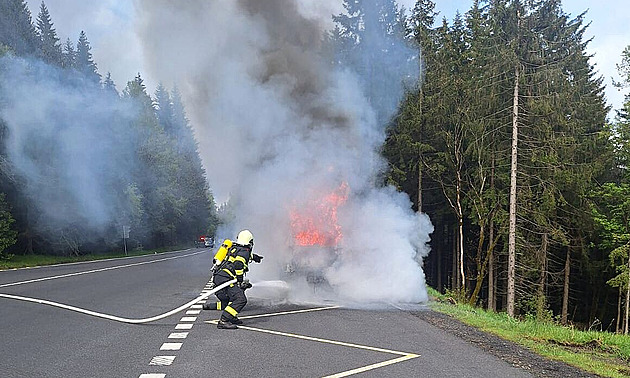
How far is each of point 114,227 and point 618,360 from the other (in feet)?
132

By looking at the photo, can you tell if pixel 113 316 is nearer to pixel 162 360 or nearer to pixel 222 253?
pixel 222 253

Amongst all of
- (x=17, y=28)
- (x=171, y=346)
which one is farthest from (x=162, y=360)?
(x=17, y=28)

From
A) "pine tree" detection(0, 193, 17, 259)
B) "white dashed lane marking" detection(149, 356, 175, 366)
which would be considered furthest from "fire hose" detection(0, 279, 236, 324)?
"pine tree" detection(0, 193, 17, 259)

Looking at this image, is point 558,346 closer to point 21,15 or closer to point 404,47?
point 404,47

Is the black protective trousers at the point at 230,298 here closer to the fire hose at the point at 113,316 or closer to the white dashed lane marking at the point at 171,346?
the fire hose at the point at 113,316

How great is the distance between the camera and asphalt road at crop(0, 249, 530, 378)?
22.5 ft

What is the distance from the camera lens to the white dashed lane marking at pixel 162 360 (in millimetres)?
7117

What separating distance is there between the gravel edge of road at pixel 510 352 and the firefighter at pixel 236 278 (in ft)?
12.4

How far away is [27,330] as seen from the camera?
366 inches

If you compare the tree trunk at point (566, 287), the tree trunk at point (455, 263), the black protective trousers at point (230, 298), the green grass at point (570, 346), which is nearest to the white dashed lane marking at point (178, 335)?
the black protective trousers at point (230, 298)

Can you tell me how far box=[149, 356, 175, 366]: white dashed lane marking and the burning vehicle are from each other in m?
8.72

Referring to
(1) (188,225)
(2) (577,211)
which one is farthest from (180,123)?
(2) (577,211)

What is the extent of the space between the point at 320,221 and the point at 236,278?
700cm

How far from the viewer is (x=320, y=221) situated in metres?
17.1
